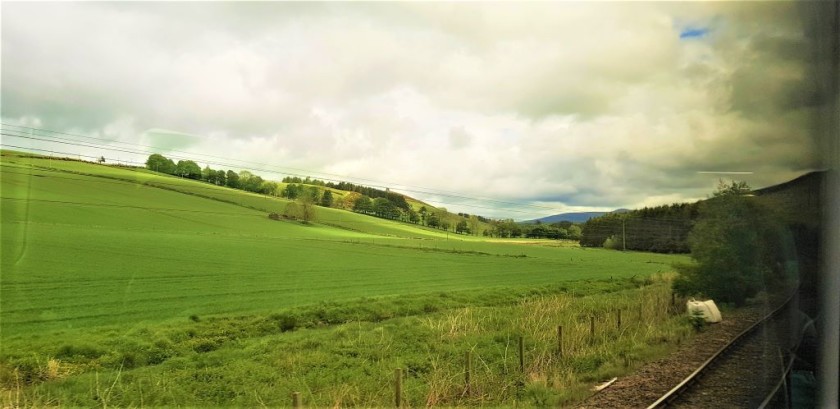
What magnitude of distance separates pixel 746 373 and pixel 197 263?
392cm

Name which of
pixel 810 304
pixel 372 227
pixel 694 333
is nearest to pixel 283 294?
pixel 372 227

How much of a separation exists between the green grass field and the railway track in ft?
2.23

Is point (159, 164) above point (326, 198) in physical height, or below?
above

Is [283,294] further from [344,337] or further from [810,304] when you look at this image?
[810,304]

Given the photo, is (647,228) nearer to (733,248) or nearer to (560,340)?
(733,248)

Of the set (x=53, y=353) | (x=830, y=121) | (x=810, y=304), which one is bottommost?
(x=53, y=353)

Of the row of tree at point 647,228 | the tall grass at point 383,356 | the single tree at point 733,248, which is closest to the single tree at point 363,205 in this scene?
the tall grass at point 383,356

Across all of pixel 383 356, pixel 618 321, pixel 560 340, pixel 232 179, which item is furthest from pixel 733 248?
pixel 232 179

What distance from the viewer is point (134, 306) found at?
11.4 feet

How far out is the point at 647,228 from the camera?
3.11m

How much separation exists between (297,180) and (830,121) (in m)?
3.09

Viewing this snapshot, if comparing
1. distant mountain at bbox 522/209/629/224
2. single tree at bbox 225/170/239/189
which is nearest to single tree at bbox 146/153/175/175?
single tree at bbox 225/170/239/189

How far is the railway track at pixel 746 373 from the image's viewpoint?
249 centimetres

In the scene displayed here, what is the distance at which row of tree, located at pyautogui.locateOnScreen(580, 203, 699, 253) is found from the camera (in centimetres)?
289
